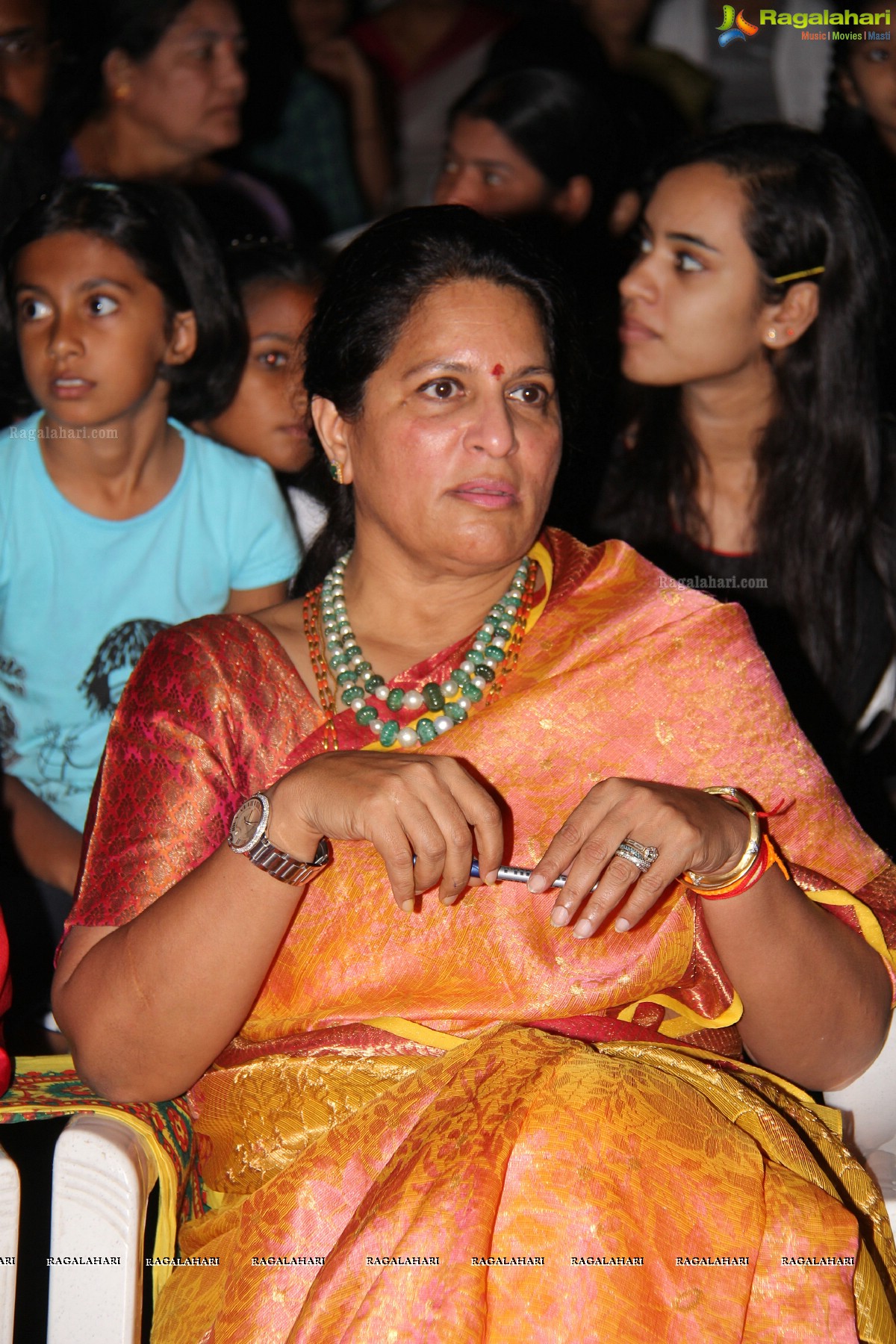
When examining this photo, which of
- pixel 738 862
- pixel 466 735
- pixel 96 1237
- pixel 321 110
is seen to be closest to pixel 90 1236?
pixel 96 1237

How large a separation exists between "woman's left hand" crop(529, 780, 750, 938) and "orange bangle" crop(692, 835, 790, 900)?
0.06 metres

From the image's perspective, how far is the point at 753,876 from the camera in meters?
1.63

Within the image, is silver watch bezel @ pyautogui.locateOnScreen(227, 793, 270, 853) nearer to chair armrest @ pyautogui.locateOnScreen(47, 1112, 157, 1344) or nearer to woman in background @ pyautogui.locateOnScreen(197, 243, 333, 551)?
chair armrest @ pyautogui.locateOnScreen(47, 1112, 157, 1344)

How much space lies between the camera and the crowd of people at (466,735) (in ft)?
4.86

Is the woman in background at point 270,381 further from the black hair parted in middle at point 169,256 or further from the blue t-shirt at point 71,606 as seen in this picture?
the blue t-shirt at point 71,606

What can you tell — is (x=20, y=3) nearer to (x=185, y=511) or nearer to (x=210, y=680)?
(x=185, y=511)

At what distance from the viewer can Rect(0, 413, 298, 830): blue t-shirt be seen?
8.61 ft

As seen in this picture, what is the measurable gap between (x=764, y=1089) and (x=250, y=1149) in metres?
0.69

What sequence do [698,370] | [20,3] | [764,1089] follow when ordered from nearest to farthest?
1. [764,1089]
2. [698,370]
3. [20,3]

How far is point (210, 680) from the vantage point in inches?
73.5

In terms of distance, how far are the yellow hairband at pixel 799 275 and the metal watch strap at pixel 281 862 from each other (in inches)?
85.3

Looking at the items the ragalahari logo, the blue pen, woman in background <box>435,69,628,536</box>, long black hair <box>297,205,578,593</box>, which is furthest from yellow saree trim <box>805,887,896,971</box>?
the ragalahari logo

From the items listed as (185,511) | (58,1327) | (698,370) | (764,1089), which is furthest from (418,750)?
(698,370)

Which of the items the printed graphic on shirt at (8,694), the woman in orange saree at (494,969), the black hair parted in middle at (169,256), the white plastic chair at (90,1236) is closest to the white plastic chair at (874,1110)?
the woman in orange saree at (494,969)
